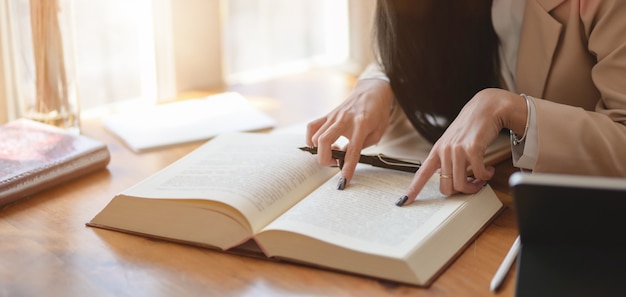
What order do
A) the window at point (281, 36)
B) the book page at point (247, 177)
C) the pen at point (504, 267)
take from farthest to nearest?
the window at point (281, 36)
the book page at point (247, 177)
the pen at point (504, 267)

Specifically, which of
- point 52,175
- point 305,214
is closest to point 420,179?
point 305,214

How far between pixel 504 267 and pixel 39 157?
0.76 metres

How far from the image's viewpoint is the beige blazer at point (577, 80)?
1.16 m

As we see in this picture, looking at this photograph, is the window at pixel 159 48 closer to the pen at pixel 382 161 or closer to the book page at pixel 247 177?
the book page at pixel 247 177

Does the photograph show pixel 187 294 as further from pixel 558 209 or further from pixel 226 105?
pixel 226 105

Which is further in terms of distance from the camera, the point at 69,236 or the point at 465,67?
the point at 465,67

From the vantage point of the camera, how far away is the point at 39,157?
1333mm

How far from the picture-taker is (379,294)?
97cm

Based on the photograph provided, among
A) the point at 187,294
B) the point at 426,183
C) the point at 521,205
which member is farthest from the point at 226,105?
the point at 521,205

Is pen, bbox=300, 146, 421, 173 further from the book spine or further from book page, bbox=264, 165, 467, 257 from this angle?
the book spine

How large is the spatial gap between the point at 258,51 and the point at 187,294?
120cm

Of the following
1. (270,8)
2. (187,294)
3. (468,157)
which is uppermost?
(270,8)

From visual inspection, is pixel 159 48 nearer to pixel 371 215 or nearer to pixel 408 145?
pixel 408 145

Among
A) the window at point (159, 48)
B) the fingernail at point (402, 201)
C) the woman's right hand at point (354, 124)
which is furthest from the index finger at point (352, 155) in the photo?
the window at point (159, 48)
